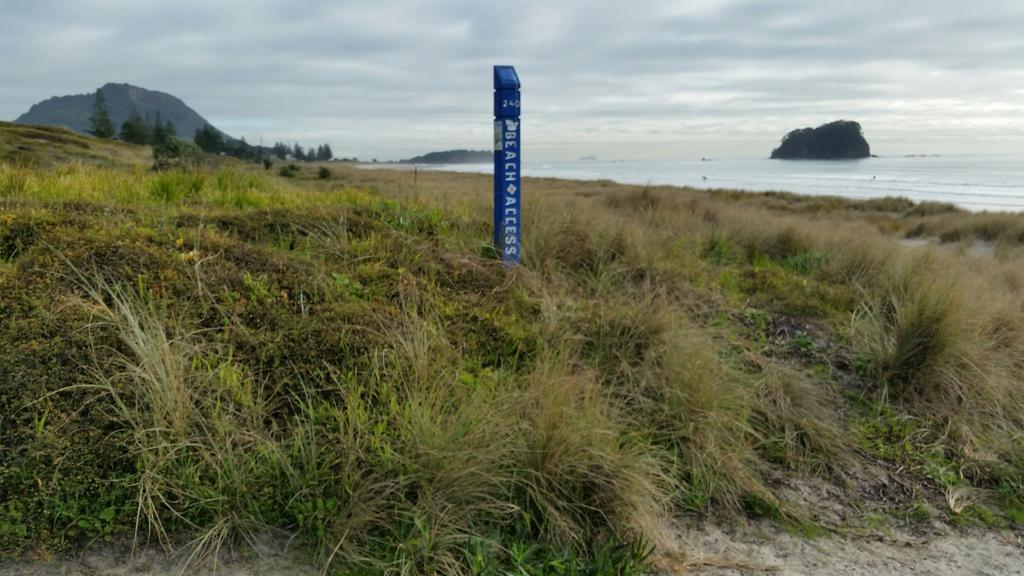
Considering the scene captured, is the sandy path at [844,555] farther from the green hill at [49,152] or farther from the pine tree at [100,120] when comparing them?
the pine tree at [100,120]

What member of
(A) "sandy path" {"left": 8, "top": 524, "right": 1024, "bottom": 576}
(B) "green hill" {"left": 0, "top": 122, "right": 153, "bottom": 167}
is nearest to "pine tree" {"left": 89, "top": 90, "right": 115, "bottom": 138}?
(B) "green hill" {"left": 0, "top": 122, "right": 153, "bottom": 167}

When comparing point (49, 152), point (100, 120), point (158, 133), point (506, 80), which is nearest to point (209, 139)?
point (158, 133)

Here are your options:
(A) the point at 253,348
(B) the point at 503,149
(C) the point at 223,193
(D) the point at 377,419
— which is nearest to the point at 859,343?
(B) the point at 503,149

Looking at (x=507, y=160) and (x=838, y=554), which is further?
(x=507, y=160)

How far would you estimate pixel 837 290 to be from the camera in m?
6.65

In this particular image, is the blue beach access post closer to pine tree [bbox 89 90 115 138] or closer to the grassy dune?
the grassy dune

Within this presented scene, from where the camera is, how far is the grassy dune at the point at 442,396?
2.64m

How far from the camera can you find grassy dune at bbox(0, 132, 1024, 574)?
2.64 m

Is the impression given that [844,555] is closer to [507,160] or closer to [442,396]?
[442,396]

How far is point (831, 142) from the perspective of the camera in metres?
151

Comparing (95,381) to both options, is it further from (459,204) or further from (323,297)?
(459,204)

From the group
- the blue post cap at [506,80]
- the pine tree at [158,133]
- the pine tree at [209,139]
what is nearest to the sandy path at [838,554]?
the blue post cap at [506,80]

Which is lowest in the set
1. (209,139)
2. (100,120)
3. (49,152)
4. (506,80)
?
(506,80)

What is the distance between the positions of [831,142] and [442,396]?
170m
